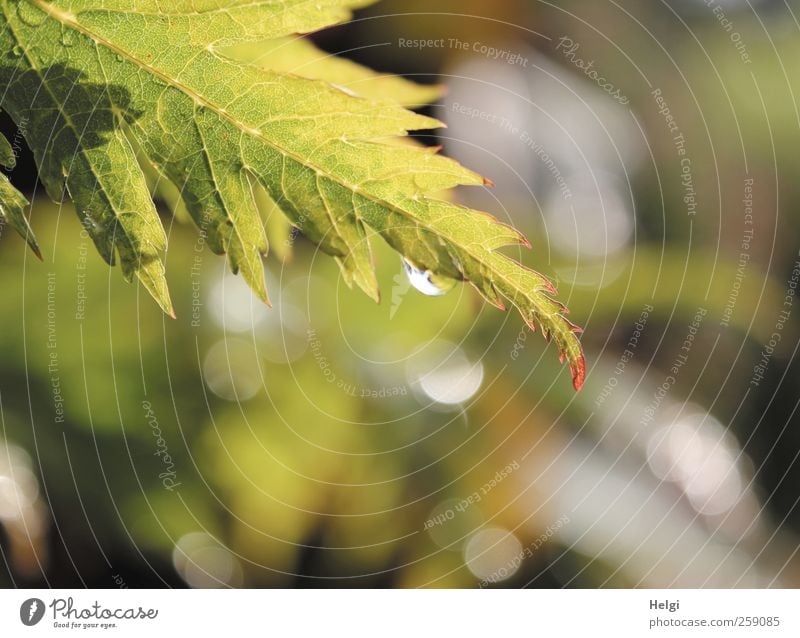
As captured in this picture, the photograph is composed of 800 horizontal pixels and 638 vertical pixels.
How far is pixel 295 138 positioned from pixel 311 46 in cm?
26

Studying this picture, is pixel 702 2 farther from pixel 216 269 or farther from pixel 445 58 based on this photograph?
pixel 216 269

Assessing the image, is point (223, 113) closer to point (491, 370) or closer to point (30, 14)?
point (30, 14)

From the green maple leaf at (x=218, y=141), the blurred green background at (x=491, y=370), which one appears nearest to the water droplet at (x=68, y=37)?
the green maple leaf at (x=218, y=141)

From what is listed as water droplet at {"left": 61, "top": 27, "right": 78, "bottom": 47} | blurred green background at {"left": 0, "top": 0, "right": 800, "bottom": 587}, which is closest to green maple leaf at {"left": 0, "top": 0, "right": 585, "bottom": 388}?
water droplet at {"left": 61, "top": 27, "right": 78, "bottom": 47}

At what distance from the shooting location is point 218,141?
0.40 meters

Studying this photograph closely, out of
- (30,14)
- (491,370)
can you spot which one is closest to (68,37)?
(30,14)

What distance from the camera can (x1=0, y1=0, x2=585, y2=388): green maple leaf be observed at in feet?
1.27

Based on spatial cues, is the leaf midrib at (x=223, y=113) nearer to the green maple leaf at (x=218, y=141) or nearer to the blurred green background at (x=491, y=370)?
the green maple leaf at (x=218, y=141)

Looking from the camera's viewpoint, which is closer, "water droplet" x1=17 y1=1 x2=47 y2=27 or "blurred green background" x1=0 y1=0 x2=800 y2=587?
"water droplet" x1=17 y1=1 x2=47 y2=27

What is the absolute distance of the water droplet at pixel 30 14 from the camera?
1.24ft

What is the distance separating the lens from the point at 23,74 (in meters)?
0.38

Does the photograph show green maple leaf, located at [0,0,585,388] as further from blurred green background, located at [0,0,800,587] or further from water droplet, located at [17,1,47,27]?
blurred green background, located at [0,0,800,587]

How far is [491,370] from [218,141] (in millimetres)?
674
